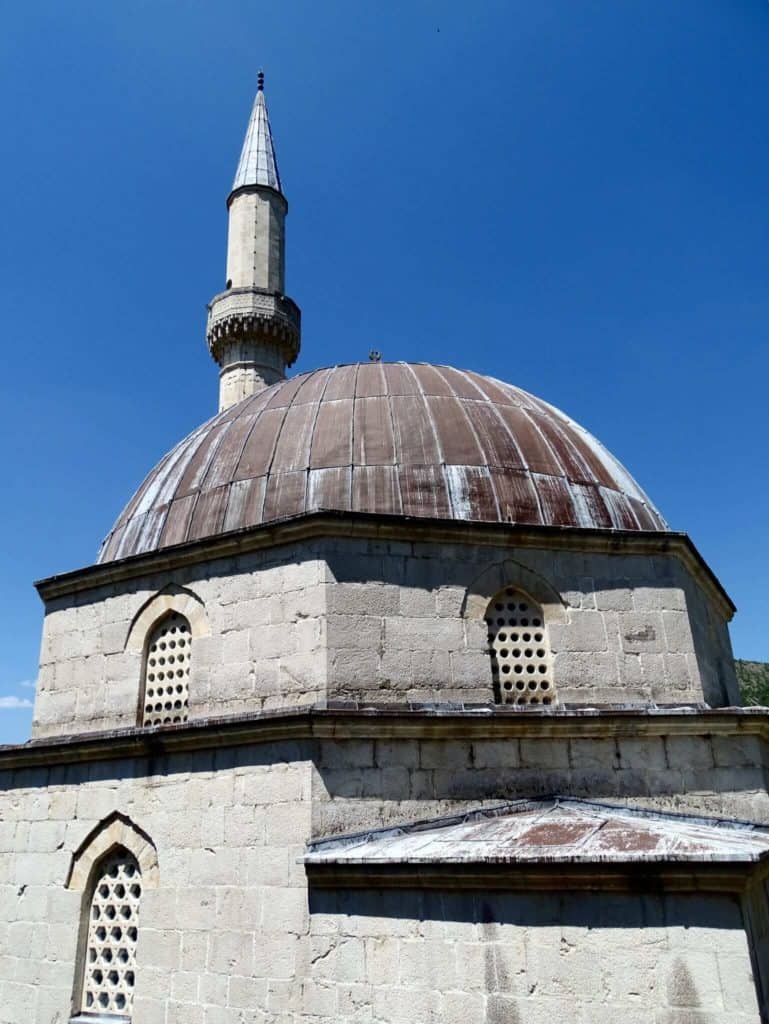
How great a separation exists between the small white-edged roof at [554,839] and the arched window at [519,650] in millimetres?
1099

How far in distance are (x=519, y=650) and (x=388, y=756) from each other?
6.03 ft

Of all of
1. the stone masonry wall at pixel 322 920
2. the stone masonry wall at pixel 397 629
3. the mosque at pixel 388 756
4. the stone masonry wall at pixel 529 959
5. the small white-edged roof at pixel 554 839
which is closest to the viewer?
the stone masonry wall at pixel 529 959

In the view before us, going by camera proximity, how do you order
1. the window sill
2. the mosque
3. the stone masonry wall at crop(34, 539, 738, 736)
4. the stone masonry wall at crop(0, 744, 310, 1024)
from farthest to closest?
the stone masonry wall at crop(34, 539, 738, 736)
the window sill
the stone masonry wall at crop(0, 744, 310, 1024)
the mosque

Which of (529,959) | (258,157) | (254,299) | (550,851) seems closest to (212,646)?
(550,851)

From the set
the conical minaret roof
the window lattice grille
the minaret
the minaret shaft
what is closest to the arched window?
the window lattice grille

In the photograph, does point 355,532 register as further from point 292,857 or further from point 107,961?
point 107,961

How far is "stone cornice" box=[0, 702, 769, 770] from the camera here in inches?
280

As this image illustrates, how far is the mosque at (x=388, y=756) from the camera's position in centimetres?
567

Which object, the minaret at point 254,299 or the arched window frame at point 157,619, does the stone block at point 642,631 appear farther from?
the minaret at point 254,299

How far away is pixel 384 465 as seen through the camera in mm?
9211

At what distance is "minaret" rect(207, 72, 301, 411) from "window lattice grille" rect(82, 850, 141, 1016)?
1378 centimetres

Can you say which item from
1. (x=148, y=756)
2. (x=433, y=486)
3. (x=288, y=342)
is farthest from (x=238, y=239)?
(x=148, y=756)

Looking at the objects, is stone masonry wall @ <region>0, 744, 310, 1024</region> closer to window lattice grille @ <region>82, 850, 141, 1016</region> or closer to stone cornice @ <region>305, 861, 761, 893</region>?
window lattice grille @ <region>82, 850, 141, 1016</region>

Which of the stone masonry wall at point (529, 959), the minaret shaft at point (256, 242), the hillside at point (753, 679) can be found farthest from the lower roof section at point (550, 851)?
the hillside at point (753, 679)
